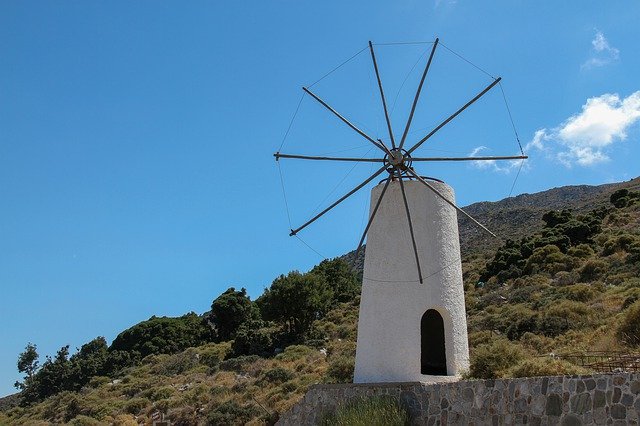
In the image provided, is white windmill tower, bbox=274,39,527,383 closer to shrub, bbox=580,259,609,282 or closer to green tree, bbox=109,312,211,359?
shrub, bbox=580,259,609,282

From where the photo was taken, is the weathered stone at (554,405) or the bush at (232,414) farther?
the bush at (232,414)

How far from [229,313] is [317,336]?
11.4 m

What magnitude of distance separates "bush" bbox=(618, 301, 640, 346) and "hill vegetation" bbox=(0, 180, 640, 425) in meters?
0.03

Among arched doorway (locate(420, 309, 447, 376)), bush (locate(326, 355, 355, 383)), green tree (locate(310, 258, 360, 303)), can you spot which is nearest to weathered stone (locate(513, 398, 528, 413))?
arched doorway (locate(420, 309, 447, 376))

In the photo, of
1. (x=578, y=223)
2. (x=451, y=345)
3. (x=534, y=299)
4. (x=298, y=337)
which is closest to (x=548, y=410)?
(x=451, y=345)

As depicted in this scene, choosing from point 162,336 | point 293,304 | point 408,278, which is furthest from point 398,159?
point 162,336

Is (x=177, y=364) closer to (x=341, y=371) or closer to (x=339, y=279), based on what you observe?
(x=339, y=279)

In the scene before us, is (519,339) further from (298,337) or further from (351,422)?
(298,337)

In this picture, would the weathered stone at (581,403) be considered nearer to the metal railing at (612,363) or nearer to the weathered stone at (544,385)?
the weathered stone at (544,385)

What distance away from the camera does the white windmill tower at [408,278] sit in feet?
39.1

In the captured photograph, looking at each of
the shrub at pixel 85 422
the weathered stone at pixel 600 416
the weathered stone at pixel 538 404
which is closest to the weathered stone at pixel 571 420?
the weathered stone at pixel 600 416

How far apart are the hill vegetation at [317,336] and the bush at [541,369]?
27mm

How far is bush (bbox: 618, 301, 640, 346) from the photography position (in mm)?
14771

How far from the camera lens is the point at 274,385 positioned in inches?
915
